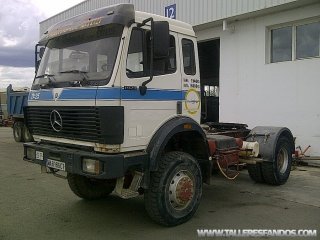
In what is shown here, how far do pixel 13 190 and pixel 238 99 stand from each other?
722 centimetres

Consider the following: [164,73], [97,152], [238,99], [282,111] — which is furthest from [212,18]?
[97,152]

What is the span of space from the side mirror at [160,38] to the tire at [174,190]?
1.42 meters

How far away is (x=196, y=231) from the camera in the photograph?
536cm

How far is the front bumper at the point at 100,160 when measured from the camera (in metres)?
4.87

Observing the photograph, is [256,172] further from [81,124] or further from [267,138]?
[81,124]

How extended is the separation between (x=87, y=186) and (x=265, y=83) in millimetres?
6761

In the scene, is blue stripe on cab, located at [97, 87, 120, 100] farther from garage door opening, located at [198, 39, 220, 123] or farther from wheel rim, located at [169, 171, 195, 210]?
garage door opening, located at [198, 39, 220, 123]

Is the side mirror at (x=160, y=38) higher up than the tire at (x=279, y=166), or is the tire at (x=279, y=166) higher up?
the side mirror at (x=160, y=38)

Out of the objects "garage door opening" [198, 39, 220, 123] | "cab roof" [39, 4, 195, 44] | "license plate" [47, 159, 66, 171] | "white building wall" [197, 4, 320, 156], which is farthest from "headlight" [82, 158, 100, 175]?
"garage door opening" [198, 39, 220, 123]

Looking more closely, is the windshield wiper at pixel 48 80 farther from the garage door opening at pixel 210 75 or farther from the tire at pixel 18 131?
the tire at pixel 18 131

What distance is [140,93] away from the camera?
207 inches

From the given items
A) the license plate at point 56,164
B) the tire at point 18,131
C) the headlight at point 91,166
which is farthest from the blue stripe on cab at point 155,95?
the tire at point 18,131

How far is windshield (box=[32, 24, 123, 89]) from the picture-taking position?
16.9ft

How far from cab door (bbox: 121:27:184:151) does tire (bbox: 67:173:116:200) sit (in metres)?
1.62
